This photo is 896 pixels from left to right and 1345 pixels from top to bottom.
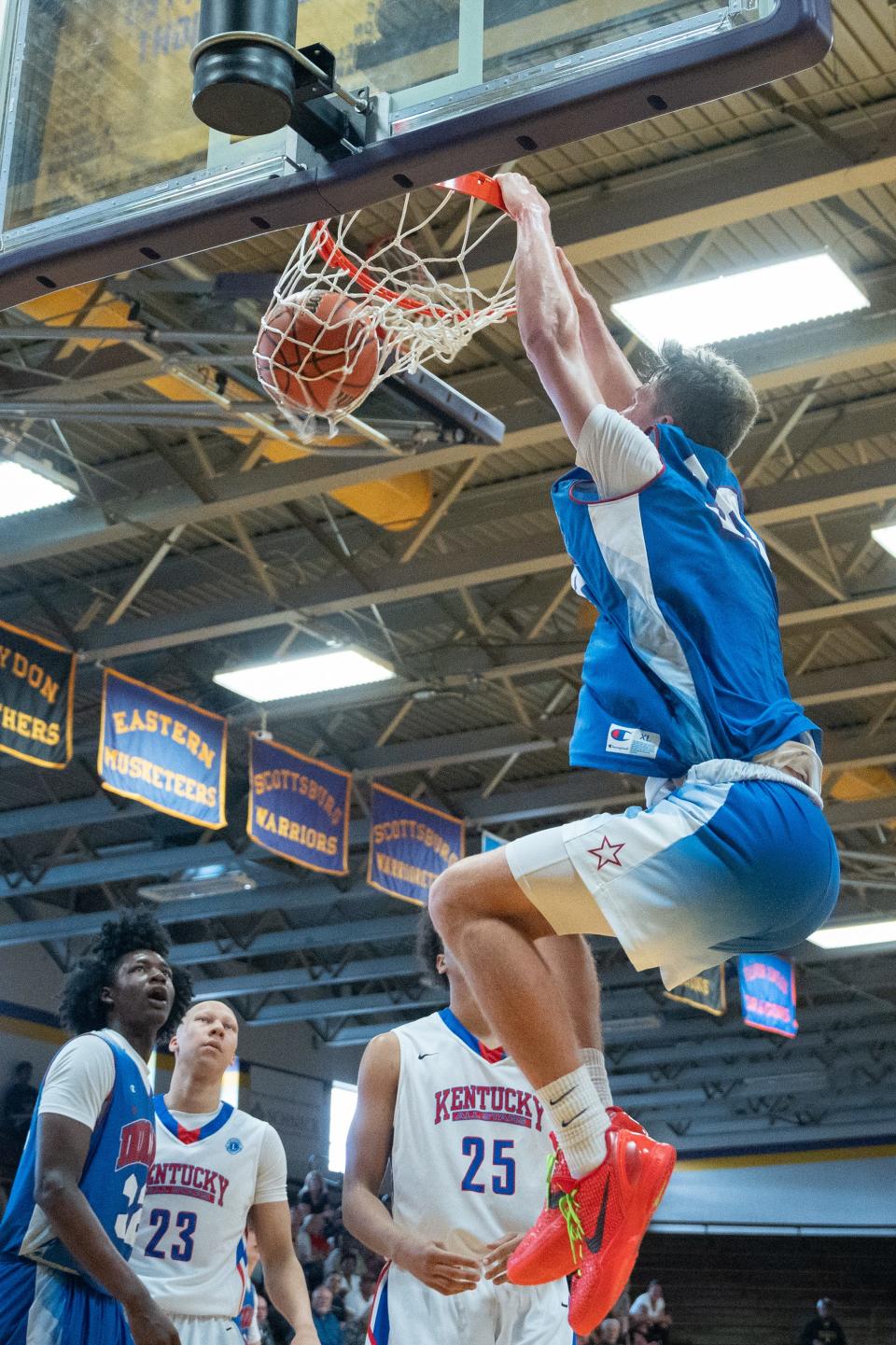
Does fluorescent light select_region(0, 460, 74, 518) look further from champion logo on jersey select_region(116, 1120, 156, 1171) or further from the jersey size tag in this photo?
the jersey size tag

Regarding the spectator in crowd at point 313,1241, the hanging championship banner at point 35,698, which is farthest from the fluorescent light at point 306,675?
the spectator in crowd at point 313,1241

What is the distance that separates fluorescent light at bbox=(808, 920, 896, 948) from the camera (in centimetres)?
1977

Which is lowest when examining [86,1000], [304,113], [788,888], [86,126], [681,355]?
[788,888]

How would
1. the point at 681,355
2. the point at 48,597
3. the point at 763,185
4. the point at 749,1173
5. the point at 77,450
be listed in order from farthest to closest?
1. the point at 749,1173
2. the point at 48,597
3. the point at 77,450
4. the point at 763,185
5. the point at 681,355

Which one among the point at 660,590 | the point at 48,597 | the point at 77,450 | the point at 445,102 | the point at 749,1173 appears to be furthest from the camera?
the point at 749,1173

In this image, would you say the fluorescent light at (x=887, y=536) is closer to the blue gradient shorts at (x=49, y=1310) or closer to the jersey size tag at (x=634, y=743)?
the blue gradient shorts at (x=49, y=1310)

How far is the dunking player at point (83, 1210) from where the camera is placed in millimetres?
4145

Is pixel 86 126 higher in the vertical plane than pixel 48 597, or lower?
lower

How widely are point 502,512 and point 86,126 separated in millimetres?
8660

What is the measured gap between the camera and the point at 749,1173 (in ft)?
104

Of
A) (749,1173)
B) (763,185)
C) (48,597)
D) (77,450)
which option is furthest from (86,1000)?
(749,1173)

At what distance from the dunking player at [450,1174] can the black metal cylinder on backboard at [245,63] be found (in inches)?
90.4

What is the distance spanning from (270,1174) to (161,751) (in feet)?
23.7

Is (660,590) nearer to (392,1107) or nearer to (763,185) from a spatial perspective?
(392,1107)
